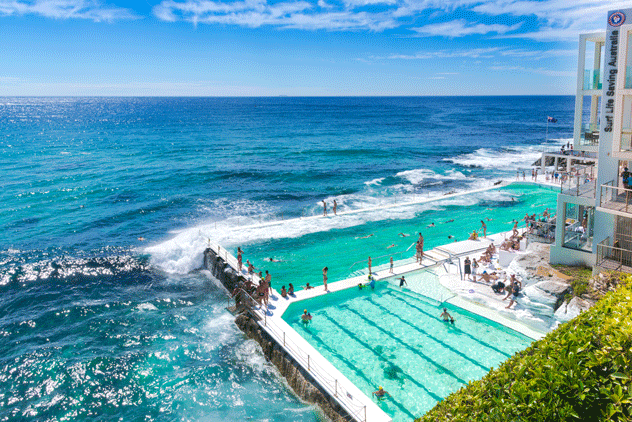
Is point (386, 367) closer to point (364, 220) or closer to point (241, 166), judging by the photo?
point (364, 220)

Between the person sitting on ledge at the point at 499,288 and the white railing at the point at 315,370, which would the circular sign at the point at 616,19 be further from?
the white railing at the point at 315,370

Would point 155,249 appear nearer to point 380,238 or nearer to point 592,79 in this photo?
point 380,238

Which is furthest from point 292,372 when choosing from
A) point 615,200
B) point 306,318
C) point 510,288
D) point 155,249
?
point 155,249

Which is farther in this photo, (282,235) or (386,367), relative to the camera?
(282,235)

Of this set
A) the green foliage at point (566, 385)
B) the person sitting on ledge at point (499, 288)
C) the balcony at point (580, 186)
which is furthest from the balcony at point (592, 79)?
the green foliage at point (566, 385)

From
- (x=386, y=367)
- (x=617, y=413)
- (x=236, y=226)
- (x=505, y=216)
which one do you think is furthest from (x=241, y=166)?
(x=617, y=413)

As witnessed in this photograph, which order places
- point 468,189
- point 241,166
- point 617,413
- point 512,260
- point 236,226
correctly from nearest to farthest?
point 617,413 < point 512,260 < point 236,226 < point 468,189 < point 241,166

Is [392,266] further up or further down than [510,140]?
further down
